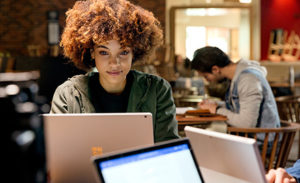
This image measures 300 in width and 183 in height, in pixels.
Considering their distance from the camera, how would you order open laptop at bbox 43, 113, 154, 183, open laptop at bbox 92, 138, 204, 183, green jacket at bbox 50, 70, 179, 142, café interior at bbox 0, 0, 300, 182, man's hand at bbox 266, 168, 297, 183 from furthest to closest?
café interior at bbox 0, 0, 300, 182, green jacket at bbox 50, 70, 179, 142, man's hand at bbox 266, 168, 297, 183, open laptop at bbox 43, 113, 154, 183, open laptop at bbox 92, 138, 204, 183

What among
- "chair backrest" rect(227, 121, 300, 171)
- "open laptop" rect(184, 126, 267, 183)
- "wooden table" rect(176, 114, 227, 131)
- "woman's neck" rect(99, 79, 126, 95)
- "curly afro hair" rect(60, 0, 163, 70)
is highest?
"curly afro hair" rect(60, 0, 163, 70)

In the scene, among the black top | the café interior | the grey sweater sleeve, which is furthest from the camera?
the café interior

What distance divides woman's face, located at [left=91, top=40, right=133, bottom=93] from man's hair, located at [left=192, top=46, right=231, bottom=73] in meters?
1.52

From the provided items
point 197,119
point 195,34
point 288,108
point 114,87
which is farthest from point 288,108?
point 195,34

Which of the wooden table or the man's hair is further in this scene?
the man's hair

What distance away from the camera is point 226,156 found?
44.4 inches

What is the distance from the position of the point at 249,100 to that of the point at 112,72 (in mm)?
1425

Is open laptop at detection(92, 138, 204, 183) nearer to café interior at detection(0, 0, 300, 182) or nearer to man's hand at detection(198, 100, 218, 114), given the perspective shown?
man's hand at detection(198, 100, 218, 114)

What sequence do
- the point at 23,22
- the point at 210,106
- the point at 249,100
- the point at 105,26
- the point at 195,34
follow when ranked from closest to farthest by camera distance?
the point at 105,26
the point at 249,100
the point at 210,106
the point at 23,22
the point at 195,34

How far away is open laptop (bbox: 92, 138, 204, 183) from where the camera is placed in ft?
3.12

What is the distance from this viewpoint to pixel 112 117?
4.24 feet

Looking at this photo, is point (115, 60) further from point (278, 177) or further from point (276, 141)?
point (276, 141)

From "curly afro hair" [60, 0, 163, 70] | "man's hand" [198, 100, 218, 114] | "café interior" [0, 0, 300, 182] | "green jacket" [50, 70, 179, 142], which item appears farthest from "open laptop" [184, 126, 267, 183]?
"café interior" [0, 0, 300, 182]

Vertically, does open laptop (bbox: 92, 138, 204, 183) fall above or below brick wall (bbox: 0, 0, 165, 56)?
below
